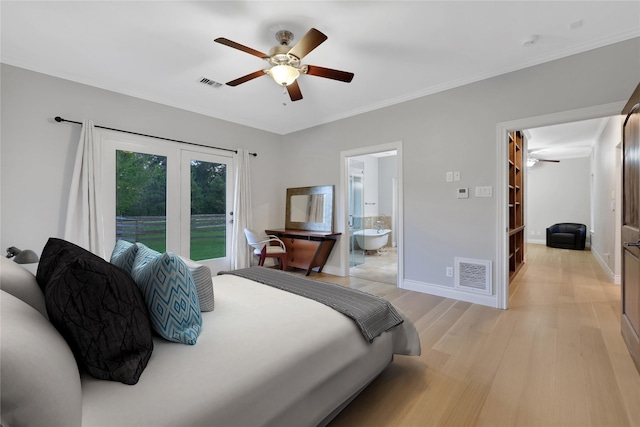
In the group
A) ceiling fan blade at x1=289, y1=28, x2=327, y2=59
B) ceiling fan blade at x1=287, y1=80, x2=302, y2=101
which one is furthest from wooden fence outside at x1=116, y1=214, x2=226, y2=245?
ceiling fan blade at x1=289, y1=28, x2=327, y2=59

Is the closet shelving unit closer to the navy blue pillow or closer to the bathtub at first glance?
the bathtub

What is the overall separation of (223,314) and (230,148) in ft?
12.0

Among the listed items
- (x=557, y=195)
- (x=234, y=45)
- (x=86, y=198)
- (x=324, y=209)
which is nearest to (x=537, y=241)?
(x=557, y=195)

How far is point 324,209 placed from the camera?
481 centimetres

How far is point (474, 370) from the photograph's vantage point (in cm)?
195

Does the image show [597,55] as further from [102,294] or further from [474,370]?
[102,294]

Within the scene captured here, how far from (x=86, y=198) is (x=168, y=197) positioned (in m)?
0.94

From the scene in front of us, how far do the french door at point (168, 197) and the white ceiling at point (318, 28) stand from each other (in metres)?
0.83

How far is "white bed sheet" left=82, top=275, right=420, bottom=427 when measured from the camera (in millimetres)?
896

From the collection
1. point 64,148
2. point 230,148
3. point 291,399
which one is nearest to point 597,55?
point 291,399

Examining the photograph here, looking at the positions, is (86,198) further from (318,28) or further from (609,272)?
(609,272)

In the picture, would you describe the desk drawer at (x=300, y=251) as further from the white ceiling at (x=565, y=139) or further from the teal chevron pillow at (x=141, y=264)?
the white ceiling at (x=565, y=139)

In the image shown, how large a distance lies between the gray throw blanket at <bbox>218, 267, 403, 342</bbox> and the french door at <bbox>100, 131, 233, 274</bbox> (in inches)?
92.8

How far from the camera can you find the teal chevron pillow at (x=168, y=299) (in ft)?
4.05
